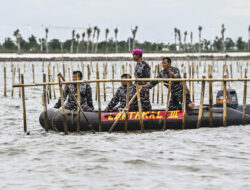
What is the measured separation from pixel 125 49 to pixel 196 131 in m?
120

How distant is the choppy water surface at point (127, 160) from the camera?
768 centimetres

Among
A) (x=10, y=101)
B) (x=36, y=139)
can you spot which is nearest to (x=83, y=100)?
(x=36, y=139)

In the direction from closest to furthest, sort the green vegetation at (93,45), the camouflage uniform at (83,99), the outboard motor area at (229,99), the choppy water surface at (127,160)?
the choppy water surface at (127,160) < the camouflage uniform at (83,99) < the outboard motor area at (229,99) < the green vegetation at (93,45)

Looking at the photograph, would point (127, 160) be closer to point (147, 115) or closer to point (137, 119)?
point (137, 119)

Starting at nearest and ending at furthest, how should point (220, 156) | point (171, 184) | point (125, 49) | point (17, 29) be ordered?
point (171, 184), point (220, 156), point (17, 29), point (125, 49)

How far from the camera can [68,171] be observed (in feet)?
27.3

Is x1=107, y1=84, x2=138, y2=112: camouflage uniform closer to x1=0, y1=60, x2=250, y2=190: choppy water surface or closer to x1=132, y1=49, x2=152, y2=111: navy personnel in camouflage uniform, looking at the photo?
x1=132, y1=49, x2=152, y2=111: navy personnel in camouflage uniform

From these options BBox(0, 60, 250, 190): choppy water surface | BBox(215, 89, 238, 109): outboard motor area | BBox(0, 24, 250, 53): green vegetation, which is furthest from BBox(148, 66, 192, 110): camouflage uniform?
BBox(0, 24, 250, 53): green vegetation

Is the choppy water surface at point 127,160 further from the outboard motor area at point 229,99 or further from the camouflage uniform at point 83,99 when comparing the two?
the camouflage uniform at point 83,99

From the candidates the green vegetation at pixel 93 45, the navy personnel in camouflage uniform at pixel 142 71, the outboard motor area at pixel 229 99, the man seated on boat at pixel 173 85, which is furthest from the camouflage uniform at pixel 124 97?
the green vegetation at pixel 93 45

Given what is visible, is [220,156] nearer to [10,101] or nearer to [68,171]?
[68,171]

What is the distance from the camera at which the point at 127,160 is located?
9.10 meters

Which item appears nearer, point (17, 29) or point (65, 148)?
point (65, 148)

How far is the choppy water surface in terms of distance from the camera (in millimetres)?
7677
